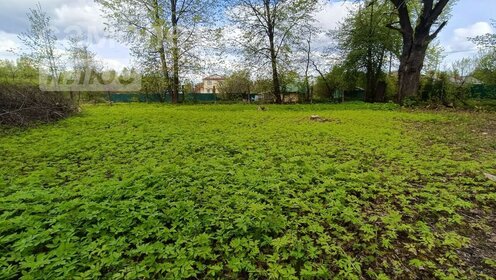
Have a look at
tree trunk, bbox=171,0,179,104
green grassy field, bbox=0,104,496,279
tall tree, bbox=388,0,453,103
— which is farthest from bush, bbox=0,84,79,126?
tall tree, bbox=388,0,453,103

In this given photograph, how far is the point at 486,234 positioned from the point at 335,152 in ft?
9.58

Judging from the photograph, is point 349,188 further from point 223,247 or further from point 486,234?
point 223,247

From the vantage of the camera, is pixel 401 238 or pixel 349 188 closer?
pixel 401 238

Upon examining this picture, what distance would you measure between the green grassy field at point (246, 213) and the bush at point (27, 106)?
3.56 meters

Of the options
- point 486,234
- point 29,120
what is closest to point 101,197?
point 486,234

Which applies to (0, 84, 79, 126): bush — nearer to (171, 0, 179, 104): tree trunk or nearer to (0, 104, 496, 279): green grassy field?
(0, 104, 496, 279): green grassy field

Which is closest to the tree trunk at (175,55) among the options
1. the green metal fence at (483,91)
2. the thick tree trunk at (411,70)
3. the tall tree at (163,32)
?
the tall tree at (163,32)

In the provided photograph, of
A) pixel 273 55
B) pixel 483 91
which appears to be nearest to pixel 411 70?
pixel 483 91

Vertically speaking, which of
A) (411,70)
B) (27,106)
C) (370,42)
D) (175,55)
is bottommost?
(27,106)

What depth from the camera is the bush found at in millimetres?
8133

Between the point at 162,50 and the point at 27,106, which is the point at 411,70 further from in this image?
the point at 27,106

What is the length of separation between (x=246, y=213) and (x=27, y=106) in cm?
953

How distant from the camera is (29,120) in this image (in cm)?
850

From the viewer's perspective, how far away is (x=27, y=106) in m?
8.73
